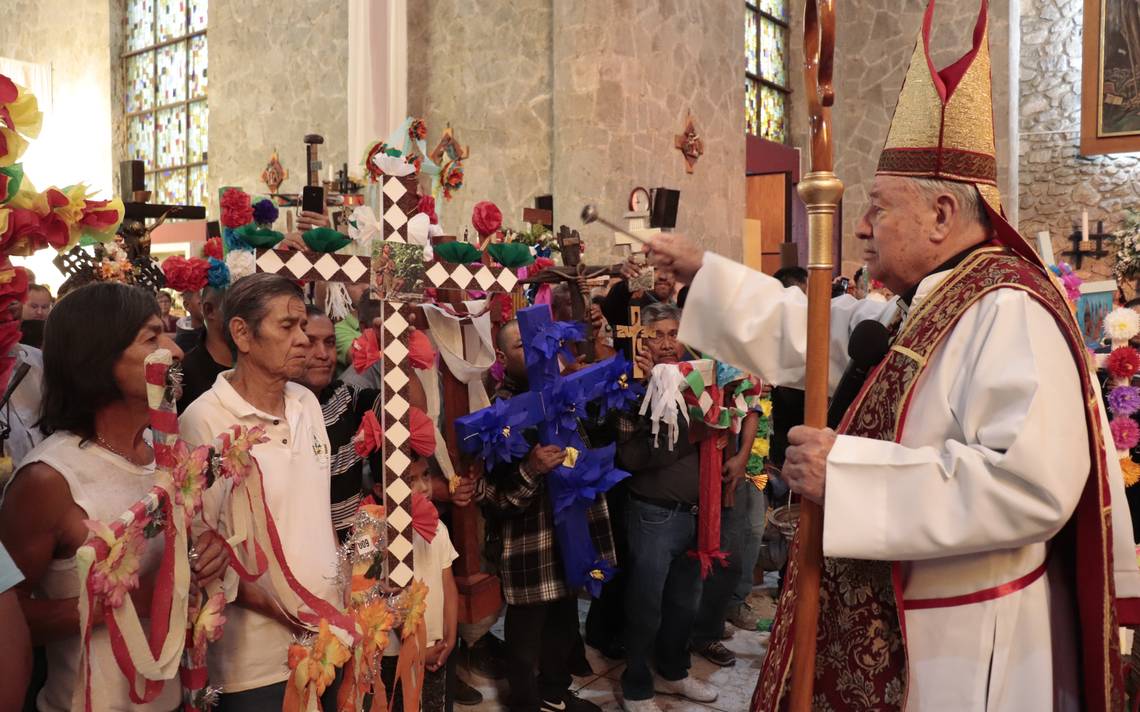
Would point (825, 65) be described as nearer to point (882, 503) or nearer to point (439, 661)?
point (882, 503)

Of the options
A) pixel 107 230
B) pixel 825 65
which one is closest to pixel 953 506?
pixel 825 65

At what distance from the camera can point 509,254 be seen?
10.4 ft

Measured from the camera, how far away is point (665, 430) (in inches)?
159

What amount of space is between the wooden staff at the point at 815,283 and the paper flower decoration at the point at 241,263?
1.68m

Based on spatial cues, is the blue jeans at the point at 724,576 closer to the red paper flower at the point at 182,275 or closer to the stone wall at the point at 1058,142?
the red paper flower at the point at 182,275

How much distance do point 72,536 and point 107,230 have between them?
69 centimetres

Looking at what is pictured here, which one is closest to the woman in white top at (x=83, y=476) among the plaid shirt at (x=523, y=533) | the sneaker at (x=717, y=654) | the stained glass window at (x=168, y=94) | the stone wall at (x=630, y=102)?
the plaid shirt at (x=523, y=533)

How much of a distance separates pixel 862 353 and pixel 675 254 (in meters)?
0.52

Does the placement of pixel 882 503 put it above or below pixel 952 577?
above

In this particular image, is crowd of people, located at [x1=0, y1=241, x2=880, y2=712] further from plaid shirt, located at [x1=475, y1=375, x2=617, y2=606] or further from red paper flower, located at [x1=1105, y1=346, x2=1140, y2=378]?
red paper flower, located at [x1=1105, y1=346, x2=1140, y2=378]

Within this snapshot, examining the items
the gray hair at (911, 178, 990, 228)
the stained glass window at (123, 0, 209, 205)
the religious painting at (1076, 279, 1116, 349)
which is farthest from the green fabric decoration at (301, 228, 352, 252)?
the stained glass window at (123, 0, 209, 205)

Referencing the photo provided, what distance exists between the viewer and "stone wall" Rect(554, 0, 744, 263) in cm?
833

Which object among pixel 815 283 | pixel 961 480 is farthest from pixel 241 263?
pixel 961 480

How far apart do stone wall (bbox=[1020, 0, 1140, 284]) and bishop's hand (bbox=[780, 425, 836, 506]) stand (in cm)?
1211
